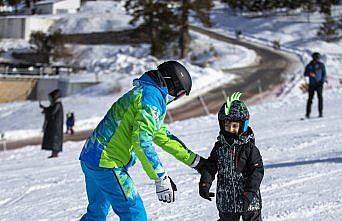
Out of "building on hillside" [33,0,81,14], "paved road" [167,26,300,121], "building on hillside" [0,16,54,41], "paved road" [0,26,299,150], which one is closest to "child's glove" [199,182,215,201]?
"paved road" [0,26,299,150]

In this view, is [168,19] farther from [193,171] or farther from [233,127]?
[233,127]

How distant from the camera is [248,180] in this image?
141 inches

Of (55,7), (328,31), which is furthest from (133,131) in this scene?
(55,7)

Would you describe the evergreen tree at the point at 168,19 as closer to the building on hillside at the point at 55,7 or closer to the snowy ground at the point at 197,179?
the snowy ground at the point at 197,179

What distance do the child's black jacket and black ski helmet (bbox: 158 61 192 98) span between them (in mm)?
431

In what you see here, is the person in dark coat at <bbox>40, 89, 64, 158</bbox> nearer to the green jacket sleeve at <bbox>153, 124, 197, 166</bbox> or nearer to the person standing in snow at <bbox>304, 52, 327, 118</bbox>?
the person standing in snow at <bbox>304, 52, 327, 118</bbox>

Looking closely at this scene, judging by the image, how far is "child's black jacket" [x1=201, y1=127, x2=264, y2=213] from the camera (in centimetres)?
359

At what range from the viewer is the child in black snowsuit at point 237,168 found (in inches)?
141

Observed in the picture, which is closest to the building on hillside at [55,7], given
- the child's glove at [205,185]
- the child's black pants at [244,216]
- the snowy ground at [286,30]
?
the snowy ground at [286,30]

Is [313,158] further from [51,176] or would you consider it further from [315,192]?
[51,176]

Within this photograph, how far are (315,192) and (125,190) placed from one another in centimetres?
290

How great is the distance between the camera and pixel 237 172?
11.9 feet

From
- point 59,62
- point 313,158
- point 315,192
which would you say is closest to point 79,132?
point 313,158

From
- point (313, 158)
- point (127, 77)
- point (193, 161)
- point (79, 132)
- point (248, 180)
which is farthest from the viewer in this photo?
point (127, 77)
